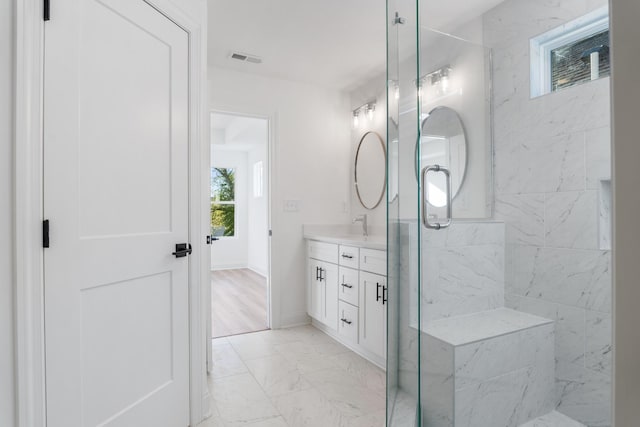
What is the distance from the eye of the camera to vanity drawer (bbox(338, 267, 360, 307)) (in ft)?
8.98

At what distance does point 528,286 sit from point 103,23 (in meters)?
2.50

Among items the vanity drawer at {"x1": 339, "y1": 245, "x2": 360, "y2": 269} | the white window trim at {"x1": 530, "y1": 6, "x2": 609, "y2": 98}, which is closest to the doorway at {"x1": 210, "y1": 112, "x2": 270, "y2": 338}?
the vanity drawer at {"x1": 339, "y1": 245, "x2": 360, "y2": 269}

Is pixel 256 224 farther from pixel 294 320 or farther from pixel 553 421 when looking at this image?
pixel 553 421

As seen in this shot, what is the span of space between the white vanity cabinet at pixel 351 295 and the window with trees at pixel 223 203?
13.0ft

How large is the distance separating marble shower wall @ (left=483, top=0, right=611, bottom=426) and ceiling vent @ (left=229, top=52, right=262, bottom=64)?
1.80m

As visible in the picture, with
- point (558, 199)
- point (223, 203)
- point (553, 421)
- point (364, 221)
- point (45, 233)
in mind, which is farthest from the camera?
point (223, 203)

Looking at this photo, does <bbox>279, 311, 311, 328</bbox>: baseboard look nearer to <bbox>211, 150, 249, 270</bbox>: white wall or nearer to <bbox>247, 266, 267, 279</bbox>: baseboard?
<bbox>247, 266, 267, 279</bbox>: baseboard

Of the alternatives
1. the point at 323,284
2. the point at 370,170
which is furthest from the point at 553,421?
the point at 370,170

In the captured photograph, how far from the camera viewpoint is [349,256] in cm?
281

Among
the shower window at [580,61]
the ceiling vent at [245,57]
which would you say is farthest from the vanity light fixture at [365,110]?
the shower window at [580,61]

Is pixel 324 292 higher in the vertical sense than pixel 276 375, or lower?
higher

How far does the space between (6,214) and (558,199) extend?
7.99ft

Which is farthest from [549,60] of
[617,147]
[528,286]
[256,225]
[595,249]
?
[256,225]

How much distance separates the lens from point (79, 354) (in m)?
1.34
